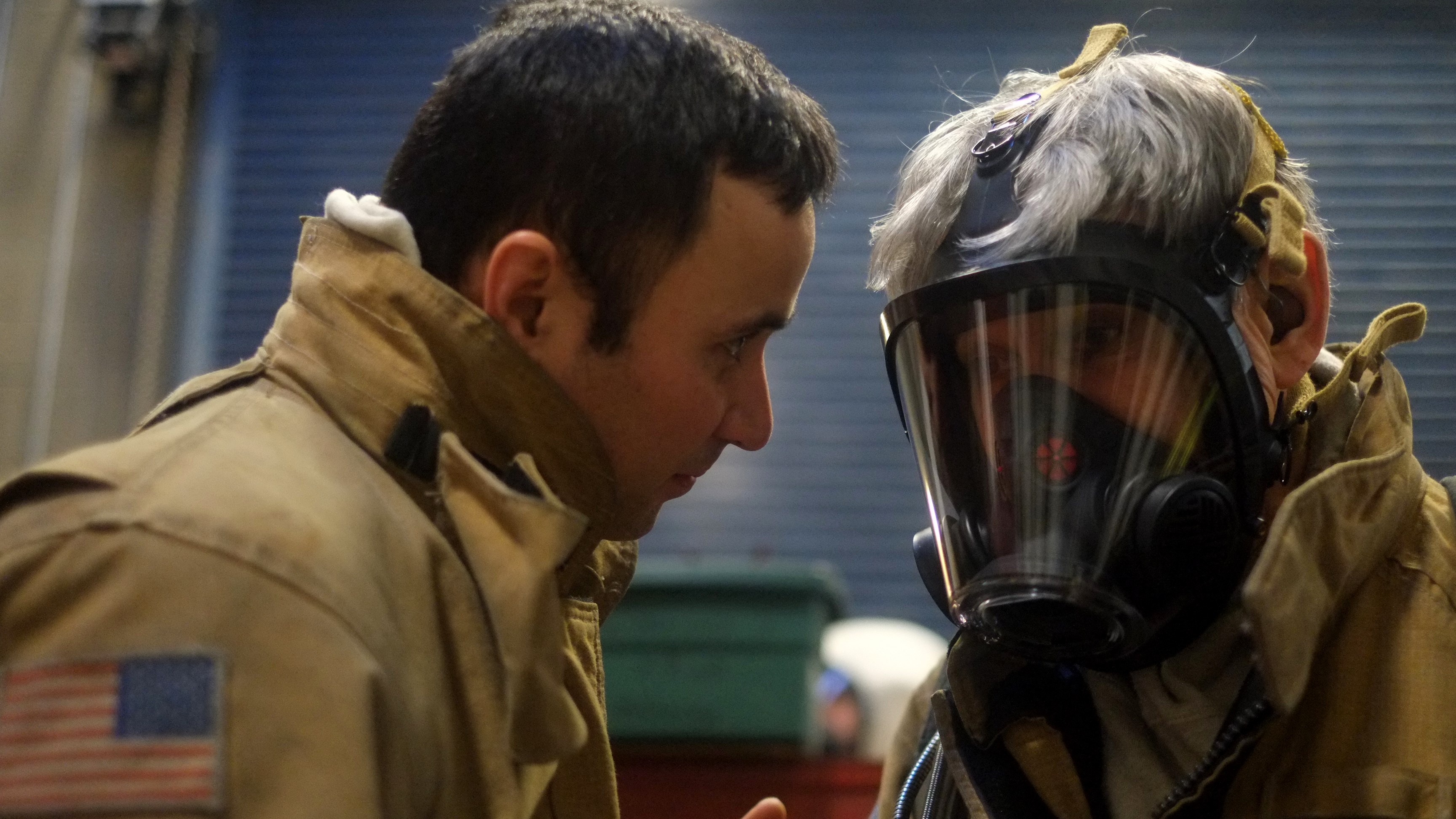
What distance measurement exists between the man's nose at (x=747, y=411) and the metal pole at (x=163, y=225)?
11.0 feet

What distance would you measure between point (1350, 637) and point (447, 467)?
0.90m

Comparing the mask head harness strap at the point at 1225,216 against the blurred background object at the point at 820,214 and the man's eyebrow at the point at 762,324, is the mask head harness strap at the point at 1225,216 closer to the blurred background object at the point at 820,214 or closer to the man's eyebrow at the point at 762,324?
the man's eyebrow at the point at 762,324

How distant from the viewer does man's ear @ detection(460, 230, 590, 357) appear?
4.70 feet

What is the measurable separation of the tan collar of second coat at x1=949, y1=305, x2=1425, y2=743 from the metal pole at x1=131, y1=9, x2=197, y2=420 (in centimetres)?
355

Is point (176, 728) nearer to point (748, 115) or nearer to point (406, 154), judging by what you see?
point (406, 154)

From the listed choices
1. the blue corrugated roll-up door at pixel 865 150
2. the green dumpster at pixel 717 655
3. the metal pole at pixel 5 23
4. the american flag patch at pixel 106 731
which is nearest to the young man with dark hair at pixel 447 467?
the american flag patch at pixel 106 731

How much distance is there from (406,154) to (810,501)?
324cm

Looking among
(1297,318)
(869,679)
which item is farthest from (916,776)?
(869,679)

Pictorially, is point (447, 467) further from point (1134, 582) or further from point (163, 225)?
point (163, 225)

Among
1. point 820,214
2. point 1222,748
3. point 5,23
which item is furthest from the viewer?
point 820,214

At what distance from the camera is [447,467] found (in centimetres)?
127

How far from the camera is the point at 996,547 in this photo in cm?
153

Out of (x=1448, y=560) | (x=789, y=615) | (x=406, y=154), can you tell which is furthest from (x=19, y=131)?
(x=1448, y=560)

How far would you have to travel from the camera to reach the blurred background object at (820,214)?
4418mm
